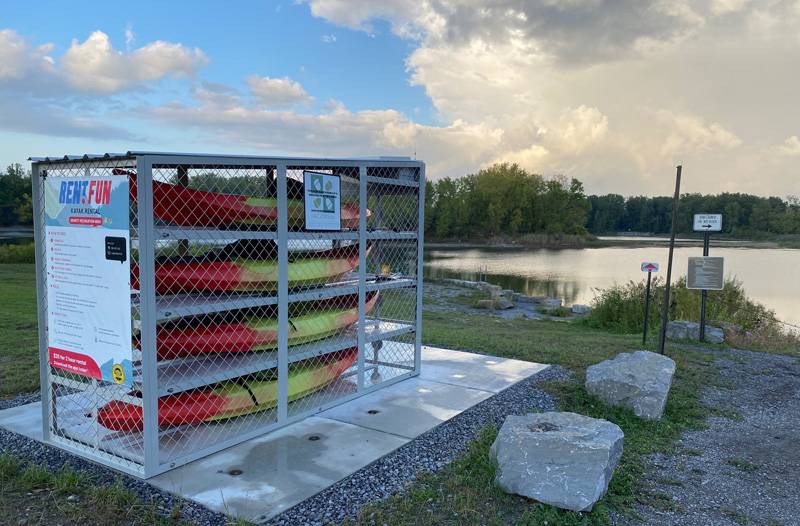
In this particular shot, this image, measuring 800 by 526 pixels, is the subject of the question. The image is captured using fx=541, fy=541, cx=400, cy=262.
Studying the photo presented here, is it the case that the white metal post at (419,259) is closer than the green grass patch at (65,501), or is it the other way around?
the green grass patch at (65,501)

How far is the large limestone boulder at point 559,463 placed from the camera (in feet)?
12.1

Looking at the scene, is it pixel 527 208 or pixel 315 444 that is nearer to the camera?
pixel 315 444

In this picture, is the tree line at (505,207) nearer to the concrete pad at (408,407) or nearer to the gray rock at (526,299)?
the gray rock at (526,299)

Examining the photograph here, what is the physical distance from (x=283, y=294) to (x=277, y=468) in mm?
1485

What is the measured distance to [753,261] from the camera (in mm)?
38812

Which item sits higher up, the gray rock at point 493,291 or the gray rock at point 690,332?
the gray rock at point 690,332

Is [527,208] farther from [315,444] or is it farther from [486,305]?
[315,444]

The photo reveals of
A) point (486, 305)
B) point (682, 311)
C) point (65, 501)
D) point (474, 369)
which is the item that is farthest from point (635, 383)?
point (486, 305)

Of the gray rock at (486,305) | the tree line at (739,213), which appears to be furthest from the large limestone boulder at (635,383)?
the tree line at (739,213)

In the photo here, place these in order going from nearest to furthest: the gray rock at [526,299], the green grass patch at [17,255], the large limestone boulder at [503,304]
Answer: the large limestone boulder at [503,304], the gray rock at [526,299], the green grass patch at [17,255]

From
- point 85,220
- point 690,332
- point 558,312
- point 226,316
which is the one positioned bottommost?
point 558,312

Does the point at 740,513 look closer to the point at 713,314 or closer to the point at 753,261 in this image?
the point at 713,314

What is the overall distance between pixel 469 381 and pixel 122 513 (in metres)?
4.09

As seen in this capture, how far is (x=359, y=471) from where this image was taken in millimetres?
4121
